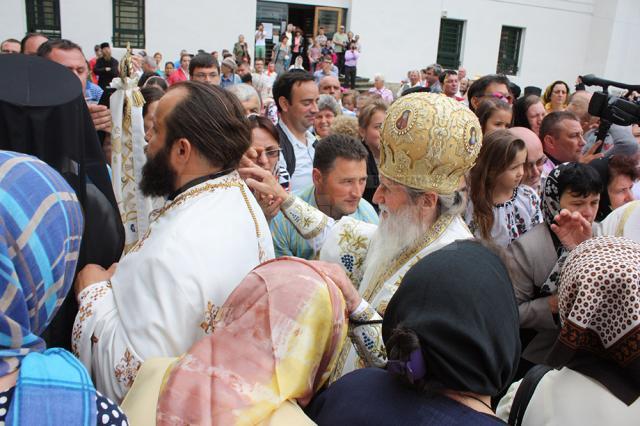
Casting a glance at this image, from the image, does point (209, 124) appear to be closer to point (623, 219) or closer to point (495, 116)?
point (623, 219)

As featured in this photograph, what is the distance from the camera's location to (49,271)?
42.0 inches

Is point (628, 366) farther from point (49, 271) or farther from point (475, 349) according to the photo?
point (49, 271)

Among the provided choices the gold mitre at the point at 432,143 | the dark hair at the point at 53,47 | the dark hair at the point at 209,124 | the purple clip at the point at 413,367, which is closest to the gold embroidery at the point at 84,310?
the dark hair at the point at 209,124

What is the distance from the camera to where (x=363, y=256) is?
7.47 feet

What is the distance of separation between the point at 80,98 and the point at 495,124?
10.1 feet

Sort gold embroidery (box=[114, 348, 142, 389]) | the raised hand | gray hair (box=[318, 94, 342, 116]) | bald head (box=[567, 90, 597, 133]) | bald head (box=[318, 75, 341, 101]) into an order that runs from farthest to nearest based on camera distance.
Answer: bald head (box=[318, 75, 341, 101]) → bald head (box=[567, 90, 597, 133]) → gray hair (box=[318, 94, 342, 116]) → the raised hand → gold embroidery (box=[114, 348, 142, 389])

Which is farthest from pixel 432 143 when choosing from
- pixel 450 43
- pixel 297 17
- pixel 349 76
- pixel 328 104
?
pixel 450 43

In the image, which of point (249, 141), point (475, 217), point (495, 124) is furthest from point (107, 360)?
point (495, 124)

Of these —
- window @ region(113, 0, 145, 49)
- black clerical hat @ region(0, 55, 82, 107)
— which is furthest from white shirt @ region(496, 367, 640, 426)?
window @ region(113, 0, 145, 49)

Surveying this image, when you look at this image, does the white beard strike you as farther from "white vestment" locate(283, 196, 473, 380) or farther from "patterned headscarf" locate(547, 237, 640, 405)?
"patterned headscarf" locate(547, 237, 640, 405)

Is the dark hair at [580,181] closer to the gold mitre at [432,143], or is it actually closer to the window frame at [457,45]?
the gold mitre at [432,143]

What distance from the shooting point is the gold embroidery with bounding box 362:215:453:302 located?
6.63 feet

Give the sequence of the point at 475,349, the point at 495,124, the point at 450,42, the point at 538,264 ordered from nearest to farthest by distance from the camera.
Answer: the point at 475,349
the point at 538,264
the point at 495,124
the point at 450,42

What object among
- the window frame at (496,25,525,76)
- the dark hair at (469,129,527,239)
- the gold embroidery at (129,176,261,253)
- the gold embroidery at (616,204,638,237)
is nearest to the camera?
the gold embroidery at (129,176,261,253)
